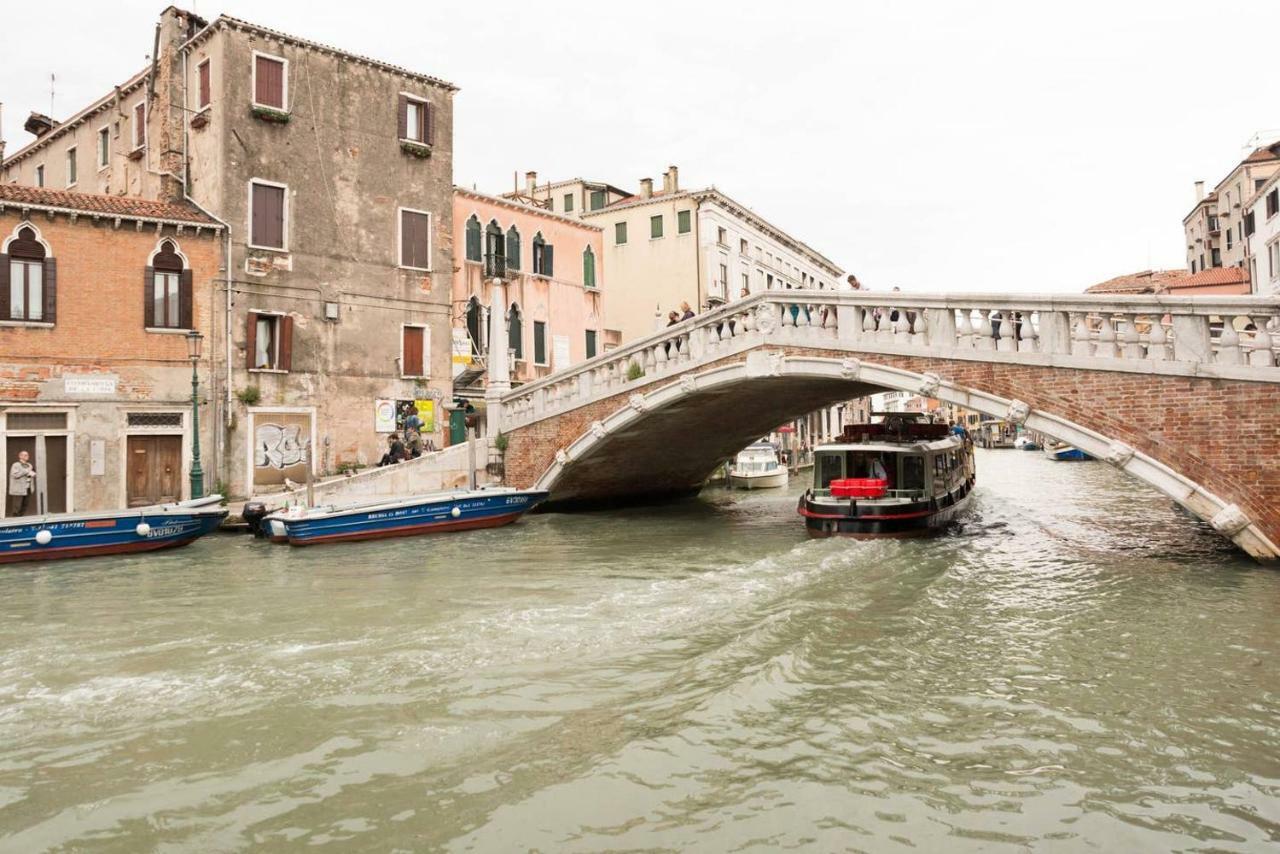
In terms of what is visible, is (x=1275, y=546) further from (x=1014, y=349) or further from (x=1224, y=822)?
(x=1224, y=822)

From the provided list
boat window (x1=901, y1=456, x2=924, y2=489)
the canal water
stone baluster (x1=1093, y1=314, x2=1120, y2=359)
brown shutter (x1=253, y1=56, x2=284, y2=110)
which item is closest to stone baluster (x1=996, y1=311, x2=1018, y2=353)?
stone baluster (x1=1093, y1=314, x2=1120, y2=359)

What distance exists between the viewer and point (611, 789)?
4074mm

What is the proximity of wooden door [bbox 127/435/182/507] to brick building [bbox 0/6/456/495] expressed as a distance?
29.8 inches

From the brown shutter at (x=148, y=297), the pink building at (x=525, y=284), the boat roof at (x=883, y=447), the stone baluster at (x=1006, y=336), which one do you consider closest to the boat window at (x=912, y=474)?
the boat roof at (x=883, y=447)

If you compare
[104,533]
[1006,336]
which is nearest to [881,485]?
[1006,336]

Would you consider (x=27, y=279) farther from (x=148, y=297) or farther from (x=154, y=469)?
(x=154, y=469)

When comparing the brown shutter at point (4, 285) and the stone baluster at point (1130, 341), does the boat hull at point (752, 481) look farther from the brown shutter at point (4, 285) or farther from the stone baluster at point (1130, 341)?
the brown shutter at point (4, 285)

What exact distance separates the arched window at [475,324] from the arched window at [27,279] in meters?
8.38

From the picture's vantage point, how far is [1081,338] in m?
9.64

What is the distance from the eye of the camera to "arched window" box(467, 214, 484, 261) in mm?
20812

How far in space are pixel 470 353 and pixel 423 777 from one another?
1594cm

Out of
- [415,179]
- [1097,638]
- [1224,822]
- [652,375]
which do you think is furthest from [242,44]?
[1224,822]

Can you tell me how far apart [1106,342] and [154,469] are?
1392 cm

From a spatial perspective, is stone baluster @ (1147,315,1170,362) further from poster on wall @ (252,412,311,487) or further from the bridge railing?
poster on wall @ (252,412,311,487)
